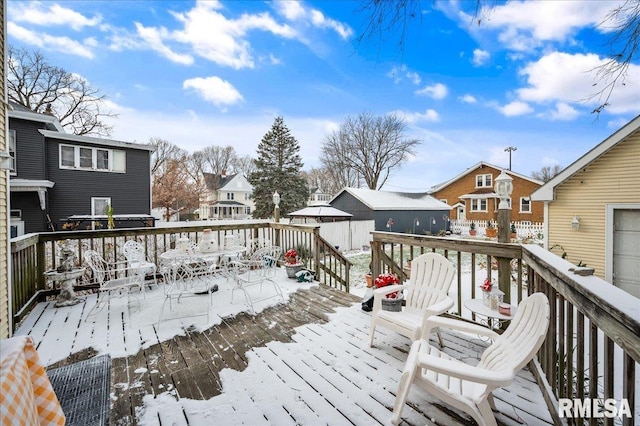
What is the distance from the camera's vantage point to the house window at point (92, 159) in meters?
11.6

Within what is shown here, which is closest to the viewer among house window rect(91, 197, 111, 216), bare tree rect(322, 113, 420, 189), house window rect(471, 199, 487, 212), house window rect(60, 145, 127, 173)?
house window rect(60, 145, 127, 173)

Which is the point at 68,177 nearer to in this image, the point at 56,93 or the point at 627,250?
the point at 56,93

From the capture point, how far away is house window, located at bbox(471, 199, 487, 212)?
1948 cm

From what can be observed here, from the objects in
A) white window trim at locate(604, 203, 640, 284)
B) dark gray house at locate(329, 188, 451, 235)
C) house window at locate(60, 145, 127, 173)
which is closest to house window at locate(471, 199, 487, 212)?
dark gray house at locate(329, 188, 451, 235)

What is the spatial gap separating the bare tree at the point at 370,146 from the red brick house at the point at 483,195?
427 cm

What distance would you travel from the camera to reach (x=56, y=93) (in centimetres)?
1490

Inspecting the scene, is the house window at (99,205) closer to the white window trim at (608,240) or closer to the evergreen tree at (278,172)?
the evergreen tree at (278,172)

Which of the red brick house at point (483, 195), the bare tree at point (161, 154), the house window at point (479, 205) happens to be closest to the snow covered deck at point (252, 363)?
the red brick house at point (483, 195)

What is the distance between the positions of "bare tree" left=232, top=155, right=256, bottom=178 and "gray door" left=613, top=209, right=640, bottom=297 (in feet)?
98.8

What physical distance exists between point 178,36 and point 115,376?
7217mm

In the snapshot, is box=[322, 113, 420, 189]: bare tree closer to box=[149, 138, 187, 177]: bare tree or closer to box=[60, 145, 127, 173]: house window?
box=[149, 138, 187, 177]: bare tree

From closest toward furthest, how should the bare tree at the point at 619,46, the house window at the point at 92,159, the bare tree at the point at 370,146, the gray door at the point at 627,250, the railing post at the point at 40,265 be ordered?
the bare tree at the point at 619,46, the railing post at the point at 40,265, the gray door at the point at 627,250, the house window at the point at 92,159, the bare tree at the point at 370,146

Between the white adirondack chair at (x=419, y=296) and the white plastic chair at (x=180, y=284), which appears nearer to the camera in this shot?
the white adirondack chair at (x=419, y=296)

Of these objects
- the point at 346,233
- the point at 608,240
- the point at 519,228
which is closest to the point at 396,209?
the point at 346,233
